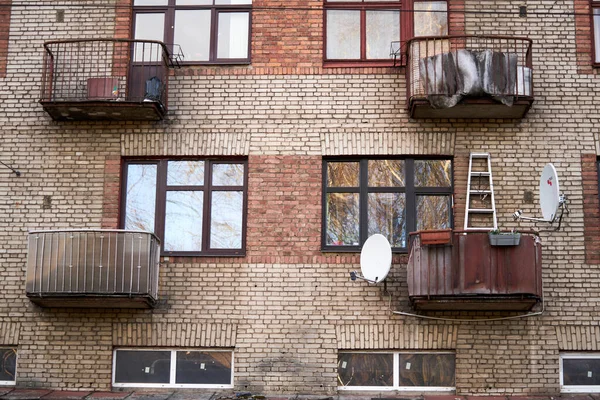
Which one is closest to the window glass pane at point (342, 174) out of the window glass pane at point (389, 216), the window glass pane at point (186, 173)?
the window glass pane at point (389, 216)

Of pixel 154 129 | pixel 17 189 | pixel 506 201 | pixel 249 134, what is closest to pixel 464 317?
pixel 506 201

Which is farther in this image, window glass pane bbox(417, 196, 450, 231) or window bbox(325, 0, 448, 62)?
window bbox(325, 0, 448, 62)

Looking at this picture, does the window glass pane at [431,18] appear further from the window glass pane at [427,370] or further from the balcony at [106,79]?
the window glass pane at [427,370]

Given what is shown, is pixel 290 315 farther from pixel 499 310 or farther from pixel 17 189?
pixel 17 189

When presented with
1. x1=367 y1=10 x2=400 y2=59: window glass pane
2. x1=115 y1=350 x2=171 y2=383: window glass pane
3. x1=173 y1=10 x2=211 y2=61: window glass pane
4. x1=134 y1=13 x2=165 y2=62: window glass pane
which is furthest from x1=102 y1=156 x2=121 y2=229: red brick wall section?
x1=367 y1=10 x2=400 y2=59: window glass pane

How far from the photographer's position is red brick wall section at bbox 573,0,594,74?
16469 mm

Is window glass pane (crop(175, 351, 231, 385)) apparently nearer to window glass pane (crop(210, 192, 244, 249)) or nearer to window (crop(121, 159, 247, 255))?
window (crop(121, 159, 247, 255))

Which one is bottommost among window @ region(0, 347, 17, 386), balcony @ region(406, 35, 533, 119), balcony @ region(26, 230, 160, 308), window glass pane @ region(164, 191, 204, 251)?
window @ region(0, 347, 17, 386)

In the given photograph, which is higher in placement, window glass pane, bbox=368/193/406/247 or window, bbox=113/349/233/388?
window glass pane, bbox=368/193/406/247

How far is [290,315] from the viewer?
51.2 ft

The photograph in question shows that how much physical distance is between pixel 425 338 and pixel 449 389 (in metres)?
0.86

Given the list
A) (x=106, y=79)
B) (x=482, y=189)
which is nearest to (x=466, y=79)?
(x=482, y=189)

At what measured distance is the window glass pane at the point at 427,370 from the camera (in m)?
15.3

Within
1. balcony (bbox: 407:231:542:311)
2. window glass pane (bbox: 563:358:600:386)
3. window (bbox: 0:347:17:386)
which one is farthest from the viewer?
window (bbox: 0:347:17:386)
